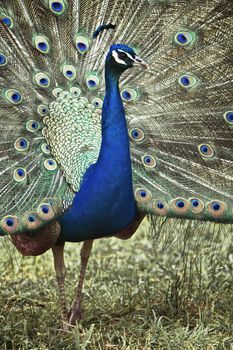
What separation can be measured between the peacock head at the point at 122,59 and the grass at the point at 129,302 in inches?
34.9

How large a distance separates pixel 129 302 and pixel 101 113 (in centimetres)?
109

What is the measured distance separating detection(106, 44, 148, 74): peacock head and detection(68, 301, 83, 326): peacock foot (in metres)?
1.33

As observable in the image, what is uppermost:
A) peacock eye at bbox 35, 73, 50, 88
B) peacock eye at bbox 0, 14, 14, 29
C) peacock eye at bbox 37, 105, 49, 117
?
peacock eye at bbox 0, 14, 14, 29

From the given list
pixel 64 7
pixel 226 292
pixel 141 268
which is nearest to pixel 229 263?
pixel 226 292

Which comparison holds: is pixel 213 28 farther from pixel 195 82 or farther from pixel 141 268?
pixel 141 268

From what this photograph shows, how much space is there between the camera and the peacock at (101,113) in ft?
11.0

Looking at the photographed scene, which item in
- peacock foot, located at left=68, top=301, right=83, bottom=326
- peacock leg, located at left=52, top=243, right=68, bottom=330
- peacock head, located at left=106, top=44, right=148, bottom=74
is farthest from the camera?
peacock foot, located at left=68, top=301, right=83, bottom=326

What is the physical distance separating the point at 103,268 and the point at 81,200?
1.58m

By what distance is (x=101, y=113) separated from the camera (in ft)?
11.7

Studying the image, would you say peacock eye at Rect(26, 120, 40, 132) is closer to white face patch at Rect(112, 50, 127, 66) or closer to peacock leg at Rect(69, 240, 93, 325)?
white face patch at Rect(112, 50, 127, 66)

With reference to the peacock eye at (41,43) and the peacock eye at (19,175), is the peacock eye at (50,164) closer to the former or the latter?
the peacock eye at (19,175)

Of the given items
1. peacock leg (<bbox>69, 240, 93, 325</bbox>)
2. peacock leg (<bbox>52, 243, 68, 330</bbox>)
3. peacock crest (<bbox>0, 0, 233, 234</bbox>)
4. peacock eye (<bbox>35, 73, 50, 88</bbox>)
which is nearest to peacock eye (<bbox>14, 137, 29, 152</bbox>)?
peacock crest (<bbox>0, 0, 233, 234</bbox>)

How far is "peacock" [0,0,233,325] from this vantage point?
3.36 m

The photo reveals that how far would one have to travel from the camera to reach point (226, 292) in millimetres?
4250
